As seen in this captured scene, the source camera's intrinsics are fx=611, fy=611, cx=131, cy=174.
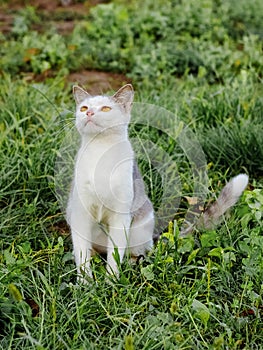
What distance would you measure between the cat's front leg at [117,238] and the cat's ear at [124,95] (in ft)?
1.77

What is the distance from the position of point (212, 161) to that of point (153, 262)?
1.21 metres

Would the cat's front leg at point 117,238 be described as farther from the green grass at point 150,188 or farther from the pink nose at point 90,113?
the pink nose at point 90,113

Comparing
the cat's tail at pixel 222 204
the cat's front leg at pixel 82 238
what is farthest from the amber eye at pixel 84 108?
the cat's tail at pixel 222 204

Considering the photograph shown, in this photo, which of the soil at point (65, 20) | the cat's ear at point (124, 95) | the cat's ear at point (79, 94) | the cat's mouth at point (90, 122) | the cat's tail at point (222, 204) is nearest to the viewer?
the cat's mouth at point (90, 122)

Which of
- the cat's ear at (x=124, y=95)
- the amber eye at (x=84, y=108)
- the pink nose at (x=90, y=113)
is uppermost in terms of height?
the cat's ear at (x=124, y=95)

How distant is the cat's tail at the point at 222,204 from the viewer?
3.24 meters

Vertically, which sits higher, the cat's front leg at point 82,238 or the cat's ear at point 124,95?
the cat's ear at point 124,95

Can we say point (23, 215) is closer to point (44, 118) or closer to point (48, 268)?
point (48, 268)

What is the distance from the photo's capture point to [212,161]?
4023 mm

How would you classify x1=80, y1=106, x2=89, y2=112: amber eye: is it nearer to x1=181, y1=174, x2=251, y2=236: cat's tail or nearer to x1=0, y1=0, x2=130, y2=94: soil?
x1=181, y1=174, x2=251, y2=236: cat's tail

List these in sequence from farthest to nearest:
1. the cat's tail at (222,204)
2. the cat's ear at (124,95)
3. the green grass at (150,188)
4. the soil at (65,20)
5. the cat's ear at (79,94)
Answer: the soil at (65,20), the cat's tail at (222,204), the cat's ear at (79,94), the cat's ear at (124,95), the green grass at (150,188)

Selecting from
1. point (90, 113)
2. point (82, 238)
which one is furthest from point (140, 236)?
point (90, 113)

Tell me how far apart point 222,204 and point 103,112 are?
878 millimetres

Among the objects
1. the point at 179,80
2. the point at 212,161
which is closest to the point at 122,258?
the point at 212,161
